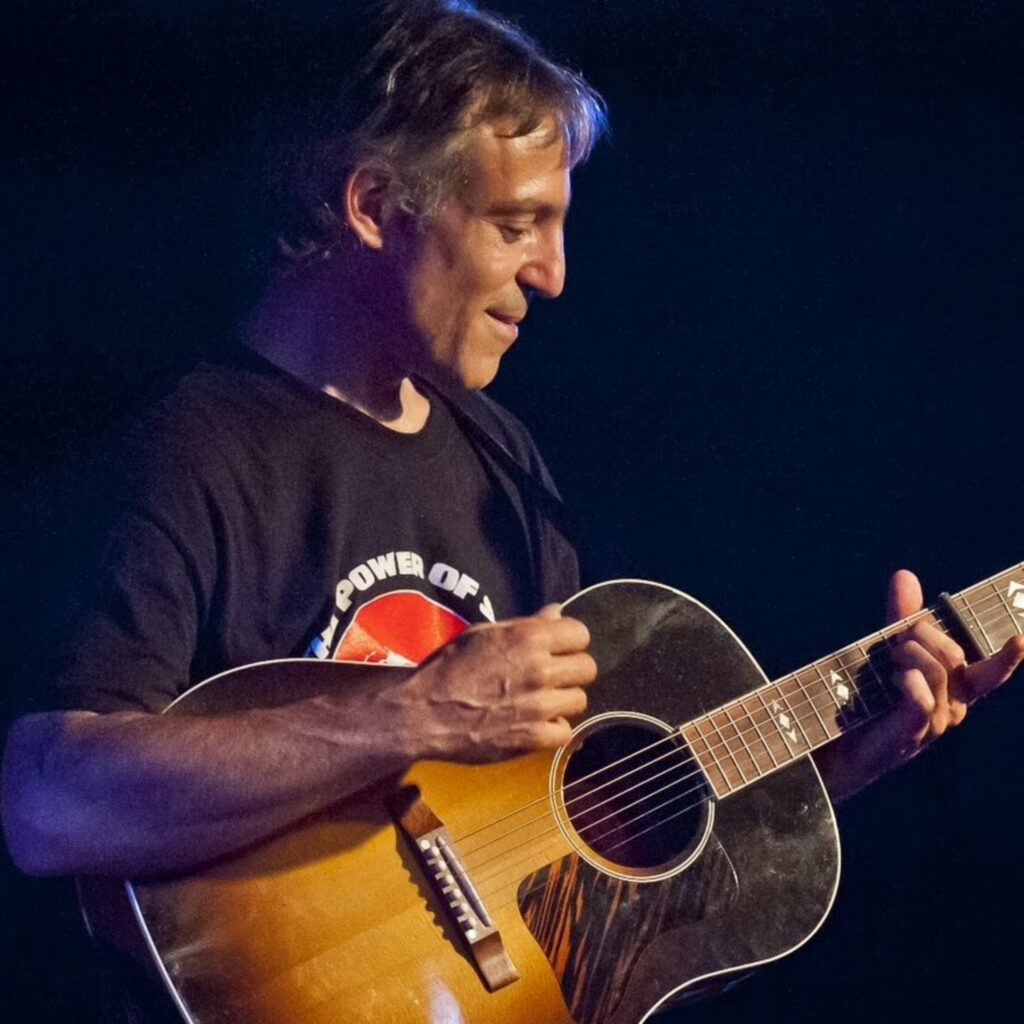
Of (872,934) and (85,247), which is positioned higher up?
(85,247)

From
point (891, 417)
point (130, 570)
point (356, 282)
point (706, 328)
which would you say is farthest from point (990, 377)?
point (130, 570)

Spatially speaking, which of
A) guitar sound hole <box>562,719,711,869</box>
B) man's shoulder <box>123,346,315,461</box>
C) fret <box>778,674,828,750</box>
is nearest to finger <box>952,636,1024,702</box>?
fret <box>778,674,828,750</box>

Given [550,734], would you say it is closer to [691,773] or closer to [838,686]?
[691,773]

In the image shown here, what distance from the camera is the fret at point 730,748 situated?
1.73m

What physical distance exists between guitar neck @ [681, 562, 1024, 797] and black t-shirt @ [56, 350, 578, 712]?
388 millimetres

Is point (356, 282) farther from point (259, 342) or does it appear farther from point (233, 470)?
point (233, 470)

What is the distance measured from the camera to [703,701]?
1762mm

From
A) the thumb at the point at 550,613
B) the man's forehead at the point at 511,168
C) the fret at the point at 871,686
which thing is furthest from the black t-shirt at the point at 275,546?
the fret at the point at 871,686

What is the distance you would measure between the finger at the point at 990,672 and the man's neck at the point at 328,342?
3.11 feet

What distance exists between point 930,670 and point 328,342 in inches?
40.4

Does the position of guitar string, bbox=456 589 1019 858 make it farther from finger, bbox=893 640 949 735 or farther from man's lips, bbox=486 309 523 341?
man's lips, bbox=486 309 523 341

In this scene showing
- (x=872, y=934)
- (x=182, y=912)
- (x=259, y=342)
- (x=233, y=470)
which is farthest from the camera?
(x=872, y=934)

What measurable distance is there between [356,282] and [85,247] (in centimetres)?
48

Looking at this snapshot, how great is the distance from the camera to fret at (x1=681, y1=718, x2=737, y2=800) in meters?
1.72
